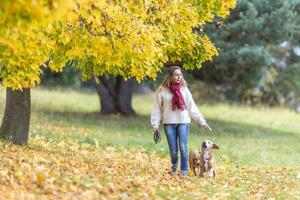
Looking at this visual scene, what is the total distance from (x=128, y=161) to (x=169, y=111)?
9.53ft

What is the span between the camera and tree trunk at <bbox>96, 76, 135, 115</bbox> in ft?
84.9

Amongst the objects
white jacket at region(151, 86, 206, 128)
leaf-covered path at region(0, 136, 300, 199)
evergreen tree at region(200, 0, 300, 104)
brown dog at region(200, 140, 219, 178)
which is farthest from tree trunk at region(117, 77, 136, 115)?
white jacket at region(151, 86, 206, 128)

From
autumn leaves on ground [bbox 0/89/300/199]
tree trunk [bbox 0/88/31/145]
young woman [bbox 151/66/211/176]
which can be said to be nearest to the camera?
autumn leaves on ground [bbox 0/89/300/199]

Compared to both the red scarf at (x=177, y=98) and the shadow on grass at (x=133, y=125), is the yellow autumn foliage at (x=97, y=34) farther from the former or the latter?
the shadow on grass at (x=133, y=125)

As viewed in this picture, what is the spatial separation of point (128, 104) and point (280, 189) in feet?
48.3

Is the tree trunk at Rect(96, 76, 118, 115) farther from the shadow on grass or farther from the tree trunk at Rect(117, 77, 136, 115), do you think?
the shadow on grass

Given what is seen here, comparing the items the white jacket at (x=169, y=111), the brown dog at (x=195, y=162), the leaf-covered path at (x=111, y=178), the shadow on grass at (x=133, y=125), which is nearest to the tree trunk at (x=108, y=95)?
the shadow on grass at (x=133, y=125)

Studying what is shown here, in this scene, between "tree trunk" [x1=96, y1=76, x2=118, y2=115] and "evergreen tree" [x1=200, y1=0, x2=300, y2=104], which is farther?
"tree trunk" [x1=96, y1=76, x2=118, y2=115]

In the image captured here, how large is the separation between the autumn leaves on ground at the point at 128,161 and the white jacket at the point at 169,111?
0.93 m

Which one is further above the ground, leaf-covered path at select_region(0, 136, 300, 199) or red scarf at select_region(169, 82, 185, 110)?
red scarf at select_region(169, 82, 185, 110)

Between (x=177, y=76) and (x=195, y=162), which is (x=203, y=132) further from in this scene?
(x=177, y=76)

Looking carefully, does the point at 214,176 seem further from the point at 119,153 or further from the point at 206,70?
the point at 206,70

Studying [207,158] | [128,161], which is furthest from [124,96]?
[207,158]

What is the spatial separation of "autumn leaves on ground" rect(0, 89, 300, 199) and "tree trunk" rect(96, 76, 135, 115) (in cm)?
Result: 56
